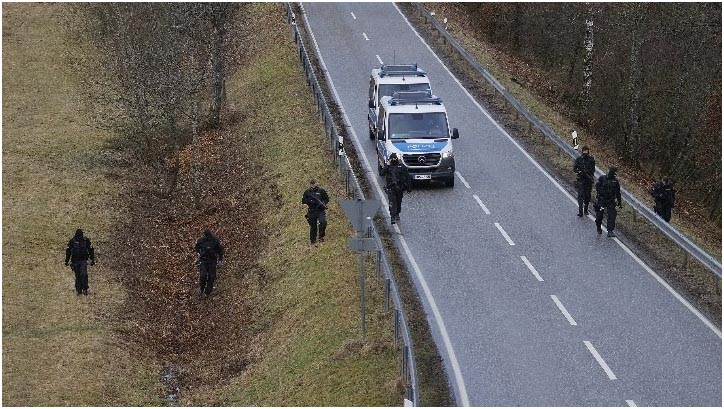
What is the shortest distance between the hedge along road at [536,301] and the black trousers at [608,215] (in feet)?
1.01

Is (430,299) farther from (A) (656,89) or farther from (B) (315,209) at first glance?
(A) (656,89)

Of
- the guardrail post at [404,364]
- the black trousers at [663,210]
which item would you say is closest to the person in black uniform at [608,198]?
the black trousers at [663,210]

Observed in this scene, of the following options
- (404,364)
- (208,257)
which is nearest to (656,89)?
(208,257)

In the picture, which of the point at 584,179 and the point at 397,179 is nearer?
the point at 397,179

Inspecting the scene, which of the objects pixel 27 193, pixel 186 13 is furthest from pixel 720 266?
pixel 186 13

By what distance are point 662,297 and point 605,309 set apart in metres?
1.31

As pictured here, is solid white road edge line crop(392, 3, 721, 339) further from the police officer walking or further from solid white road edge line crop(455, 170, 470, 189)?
solid white road edge line crop(455, 170, 470, 189)

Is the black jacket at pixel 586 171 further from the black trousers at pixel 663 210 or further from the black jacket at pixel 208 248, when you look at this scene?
the black jacket at pixel 208 248

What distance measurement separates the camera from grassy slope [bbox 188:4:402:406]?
61.3 ft

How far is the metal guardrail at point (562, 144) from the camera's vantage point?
21.3 m

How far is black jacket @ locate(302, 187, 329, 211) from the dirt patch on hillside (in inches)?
92.7

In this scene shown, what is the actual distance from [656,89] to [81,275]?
27067 mm

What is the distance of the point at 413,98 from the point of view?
1204 inches

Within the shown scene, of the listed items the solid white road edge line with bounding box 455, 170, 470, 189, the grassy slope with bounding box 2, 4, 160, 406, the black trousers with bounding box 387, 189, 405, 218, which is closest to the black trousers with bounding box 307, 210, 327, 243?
the black trousers with bounding box 387, 189, 405, 218
